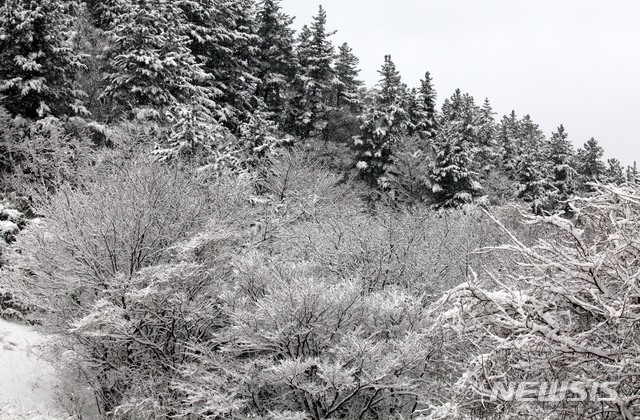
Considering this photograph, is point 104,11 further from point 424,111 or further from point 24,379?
point 24,379

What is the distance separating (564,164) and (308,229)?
28304 mm

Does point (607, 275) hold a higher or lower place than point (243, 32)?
lower

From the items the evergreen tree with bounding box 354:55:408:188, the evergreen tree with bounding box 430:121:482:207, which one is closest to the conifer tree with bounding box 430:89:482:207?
the evergreen tree with bounding box 430:121:482:207

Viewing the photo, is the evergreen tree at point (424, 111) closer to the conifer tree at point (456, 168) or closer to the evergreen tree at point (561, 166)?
the conifer tree at point (456, 168)

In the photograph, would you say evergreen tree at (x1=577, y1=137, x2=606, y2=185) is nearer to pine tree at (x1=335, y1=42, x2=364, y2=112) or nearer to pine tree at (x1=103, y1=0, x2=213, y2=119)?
pine tree at (x1=335, y1=42, x2=364, y2=112)

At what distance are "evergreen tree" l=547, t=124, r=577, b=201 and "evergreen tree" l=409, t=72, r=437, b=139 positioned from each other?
31.7 feet

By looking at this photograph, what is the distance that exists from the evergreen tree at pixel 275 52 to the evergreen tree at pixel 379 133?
659 cm

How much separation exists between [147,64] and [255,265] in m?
15.3

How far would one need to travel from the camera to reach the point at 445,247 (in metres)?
19.7

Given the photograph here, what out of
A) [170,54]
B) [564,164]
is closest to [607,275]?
[170,54]

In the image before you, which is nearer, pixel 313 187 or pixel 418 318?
pixel 418 318

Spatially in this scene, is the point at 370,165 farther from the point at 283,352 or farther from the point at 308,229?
the point at 283,352

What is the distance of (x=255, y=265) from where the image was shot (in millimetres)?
12617

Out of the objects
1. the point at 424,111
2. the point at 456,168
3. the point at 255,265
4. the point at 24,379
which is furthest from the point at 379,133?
the point at 24,379
